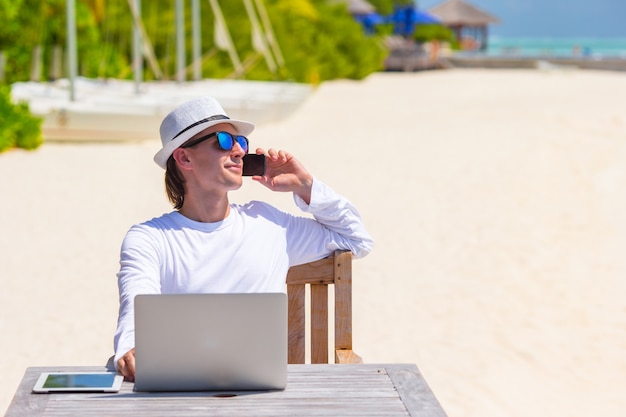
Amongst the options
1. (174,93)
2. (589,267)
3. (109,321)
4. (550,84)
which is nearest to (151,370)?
(109,321)

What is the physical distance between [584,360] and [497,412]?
1123mm

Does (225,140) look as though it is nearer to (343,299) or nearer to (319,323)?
(343,299)

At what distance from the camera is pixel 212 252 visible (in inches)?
123

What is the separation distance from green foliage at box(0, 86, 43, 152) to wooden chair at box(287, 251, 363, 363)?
1076 cm

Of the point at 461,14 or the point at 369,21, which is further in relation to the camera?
the point at 461,14

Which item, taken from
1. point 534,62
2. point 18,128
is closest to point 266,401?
point 18,128

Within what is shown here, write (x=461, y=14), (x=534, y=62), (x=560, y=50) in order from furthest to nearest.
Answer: (x=560, y=50), (x=461, y=14), (x=534, y=62)

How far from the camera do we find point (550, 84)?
33906 mm

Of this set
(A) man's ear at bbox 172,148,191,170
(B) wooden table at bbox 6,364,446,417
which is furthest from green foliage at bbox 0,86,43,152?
(B) wooden table at bbox 6,364,446,417

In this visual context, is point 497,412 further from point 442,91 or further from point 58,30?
point 442,91

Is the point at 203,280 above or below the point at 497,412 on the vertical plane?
above

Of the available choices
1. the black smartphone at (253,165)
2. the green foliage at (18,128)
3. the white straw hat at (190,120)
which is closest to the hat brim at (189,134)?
the white straw hat at (190,120)

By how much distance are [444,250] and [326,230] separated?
541cm

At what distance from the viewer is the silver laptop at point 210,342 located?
2.42 metres
